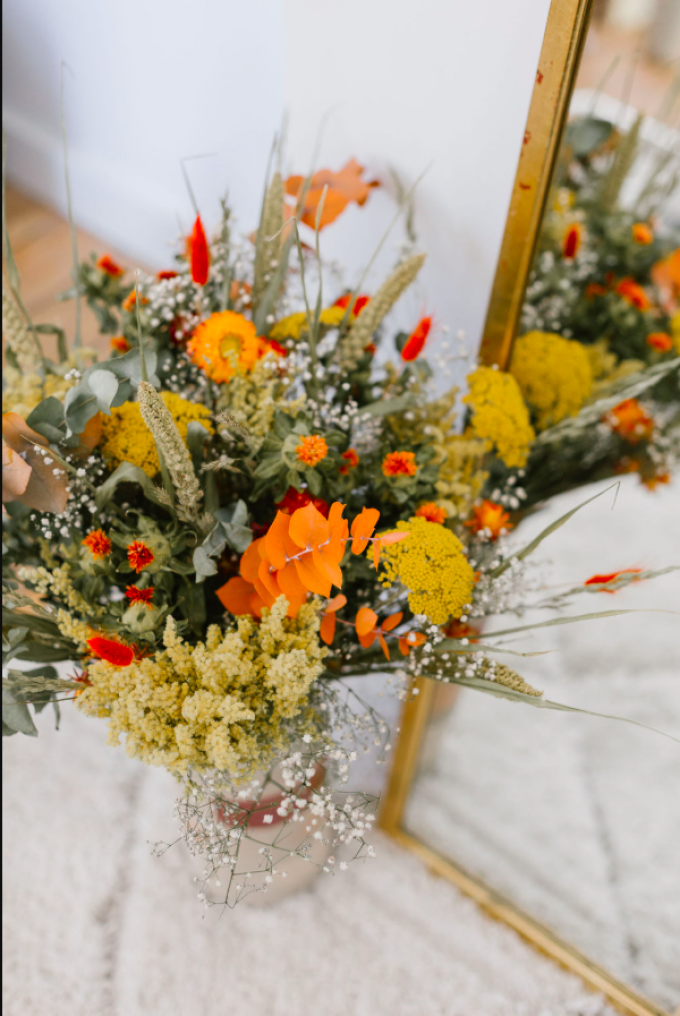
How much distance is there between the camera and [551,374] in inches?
32.9

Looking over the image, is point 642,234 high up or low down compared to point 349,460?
up

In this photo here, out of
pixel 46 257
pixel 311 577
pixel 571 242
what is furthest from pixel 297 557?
pixel 46 257

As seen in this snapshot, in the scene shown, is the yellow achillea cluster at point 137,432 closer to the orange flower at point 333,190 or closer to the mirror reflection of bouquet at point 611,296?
the orange flower at point 333,190

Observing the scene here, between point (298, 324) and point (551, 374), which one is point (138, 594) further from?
point (551, 374)

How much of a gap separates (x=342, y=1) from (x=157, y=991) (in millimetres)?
1200

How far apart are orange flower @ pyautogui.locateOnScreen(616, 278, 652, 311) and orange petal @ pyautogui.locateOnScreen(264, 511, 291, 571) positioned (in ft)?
2.23

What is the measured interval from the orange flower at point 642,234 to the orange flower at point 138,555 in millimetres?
827

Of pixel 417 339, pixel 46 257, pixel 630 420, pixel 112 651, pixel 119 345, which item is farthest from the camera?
pixel 46 257

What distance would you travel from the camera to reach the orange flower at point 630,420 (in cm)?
94

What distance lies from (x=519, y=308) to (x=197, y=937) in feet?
2.94

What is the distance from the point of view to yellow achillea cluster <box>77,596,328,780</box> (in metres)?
0.54

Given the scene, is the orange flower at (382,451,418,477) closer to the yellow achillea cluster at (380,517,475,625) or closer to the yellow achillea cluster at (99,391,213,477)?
the yellow achillea cluster at (380,517,475,625)

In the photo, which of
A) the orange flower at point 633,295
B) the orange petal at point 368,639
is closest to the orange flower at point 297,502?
the orange petal at point 368,639

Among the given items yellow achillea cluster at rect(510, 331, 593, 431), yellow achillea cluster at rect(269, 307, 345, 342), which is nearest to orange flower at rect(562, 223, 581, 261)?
yellow achillea cluster at rect(510, 331, 593, 431)
